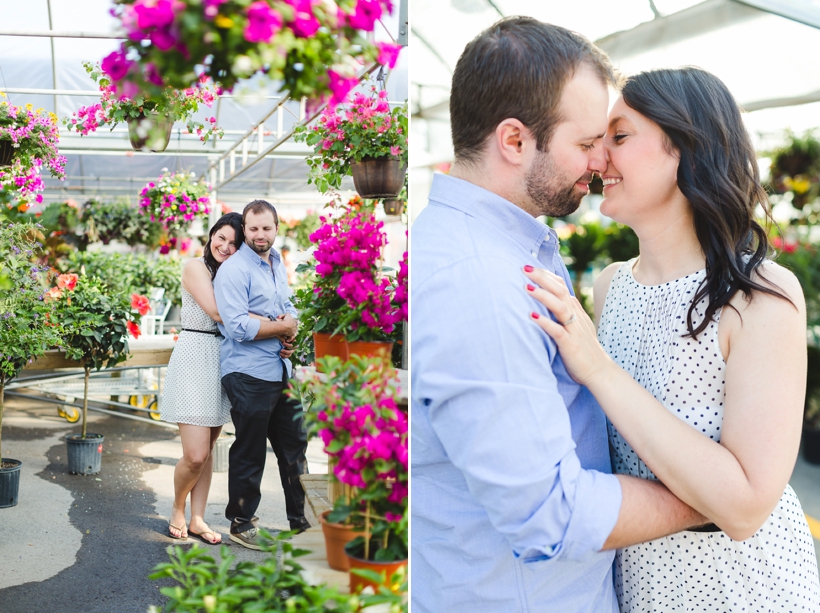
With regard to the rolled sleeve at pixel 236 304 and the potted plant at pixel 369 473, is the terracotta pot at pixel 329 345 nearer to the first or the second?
the potted plant at pixel 369 473

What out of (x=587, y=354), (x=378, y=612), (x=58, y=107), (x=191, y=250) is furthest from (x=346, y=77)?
(x=191, y=250)

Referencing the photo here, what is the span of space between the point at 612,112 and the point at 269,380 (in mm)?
701

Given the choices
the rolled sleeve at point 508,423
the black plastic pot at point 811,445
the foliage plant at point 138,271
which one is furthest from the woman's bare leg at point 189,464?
the foliage plant at point 138,271

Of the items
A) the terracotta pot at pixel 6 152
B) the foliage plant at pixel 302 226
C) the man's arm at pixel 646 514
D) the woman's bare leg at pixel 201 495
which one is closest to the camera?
the man's arm at pixel 646 514

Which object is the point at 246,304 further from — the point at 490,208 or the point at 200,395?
the point at 490,208

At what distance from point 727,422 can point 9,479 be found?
1150mm

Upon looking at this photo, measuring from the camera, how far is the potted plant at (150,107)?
28.8 inches

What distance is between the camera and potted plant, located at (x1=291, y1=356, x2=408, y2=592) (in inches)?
27.6

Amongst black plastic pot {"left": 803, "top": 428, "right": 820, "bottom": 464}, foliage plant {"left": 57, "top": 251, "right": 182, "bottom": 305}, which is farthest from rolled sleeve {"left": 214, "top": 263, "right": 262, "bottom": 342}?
foliage plant {"left": 57, "top": 251, "right": 182, "bottom": 305}

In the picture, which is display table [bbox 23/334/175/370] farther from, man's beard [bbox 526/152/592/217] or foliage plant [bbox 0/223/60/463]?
man's beard [bbox 526/152/592/217]

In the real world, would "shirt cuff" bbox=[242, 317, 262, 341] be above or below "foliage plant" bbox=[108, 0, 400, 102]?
below

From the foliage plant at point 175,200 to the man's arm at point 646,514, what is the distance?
355 centimetres

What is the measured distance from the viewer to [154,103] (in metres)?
0.80

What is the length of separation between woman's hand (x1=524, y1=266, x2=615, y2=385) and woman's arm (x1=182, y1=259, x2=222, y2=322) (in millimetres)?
558
